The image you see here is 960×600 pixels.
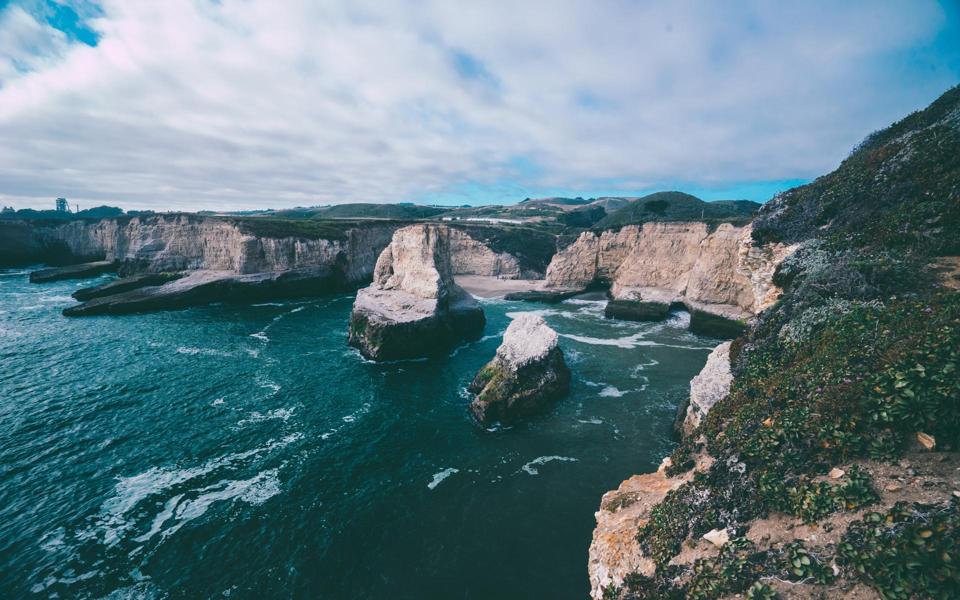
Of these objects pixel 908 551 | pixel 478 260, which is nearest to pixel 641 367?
pixel 908 551

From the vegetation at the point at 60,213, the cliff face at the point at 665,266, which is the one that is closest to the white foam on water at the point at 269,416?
the cliff face at the point at 665,266

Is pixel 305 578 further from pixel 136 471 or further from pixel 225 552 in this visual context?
pixel 136 471

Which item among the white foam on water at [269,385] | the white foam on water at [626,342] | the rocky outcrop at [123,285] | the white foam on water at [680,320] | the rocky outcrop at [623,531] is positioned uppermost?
the rocky outcrop at [123,285]

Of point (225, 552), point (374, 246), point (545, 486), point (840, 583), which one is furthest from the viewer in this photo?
point (374, 246)

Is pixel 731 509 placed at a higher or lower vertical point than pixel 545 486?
higher

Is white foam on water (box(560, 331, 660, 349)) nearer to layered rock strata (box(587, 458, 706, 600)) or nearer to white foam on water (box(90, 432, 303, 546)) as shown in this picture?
layered rock strata (box(587, 458, 706, 600))

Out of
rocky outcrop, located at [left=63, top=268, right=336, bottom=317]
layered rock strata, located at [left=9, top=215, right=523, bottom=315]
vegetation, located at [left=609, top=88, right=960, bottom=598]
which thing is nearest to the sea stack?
rocky outcrop, located at [left=63, top=268, right=336, bottom=317]

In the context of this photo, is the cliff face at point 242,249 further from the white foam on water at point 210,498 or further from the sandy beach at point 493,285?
the white foam on water at point 210,498

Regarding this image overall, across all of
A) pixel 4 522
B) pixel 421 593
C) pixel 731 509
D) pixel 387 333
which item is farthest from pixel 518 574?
pixel 387 333
